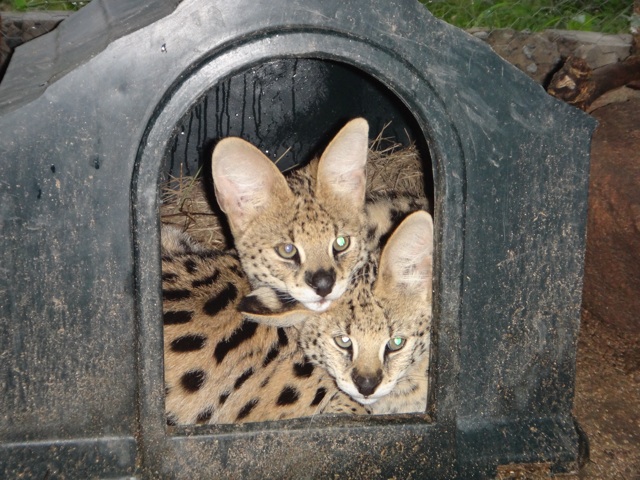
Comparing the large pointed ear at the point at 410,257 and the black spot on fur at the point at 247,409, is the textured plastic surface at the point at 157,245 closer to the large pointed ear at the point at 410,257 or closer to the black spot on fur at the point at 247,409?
the large pointed ear at the point at 410,257

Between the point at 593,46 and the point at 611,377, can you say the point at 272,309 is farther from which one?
the point at 593,46

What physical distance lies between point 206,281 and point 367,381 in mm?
664

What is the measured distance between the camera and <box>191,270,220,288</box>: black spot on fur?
2604 mm

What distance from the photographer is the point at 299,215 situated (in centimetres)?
273

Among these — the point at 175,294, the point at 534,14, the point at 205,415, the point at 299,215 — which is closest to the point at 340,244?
the point at 299,215

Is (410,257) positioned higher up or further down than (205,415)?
higher up

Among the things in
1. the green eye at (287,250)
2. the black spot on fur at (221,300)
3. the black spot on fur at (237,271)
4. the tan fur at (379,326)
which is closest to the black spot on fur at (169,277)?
the black spot on fur at (221,300)

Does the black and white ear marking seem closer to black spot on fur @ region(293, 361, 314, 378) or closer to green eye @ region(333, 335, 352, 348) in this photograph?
green eye @ region(333, 335, 352, 348)

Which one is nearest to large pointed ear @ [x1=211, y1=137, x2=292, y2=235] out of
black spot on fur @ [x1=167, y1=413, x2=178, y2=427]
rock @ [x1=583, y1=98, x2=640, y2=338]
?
black spot on fur @ [x1=167, y1=413, x2=178, y2=427]

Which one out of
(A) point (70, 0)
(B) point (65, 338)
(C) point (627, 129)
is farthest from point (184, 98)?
(A) point (70, 0)

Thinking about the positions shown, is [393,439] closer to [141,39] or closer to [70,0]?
[141,39]

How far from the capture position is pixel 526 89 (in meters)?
2.26

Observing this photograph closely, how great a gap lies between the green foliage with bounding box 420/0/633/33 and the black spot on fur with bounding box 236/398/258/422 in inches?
108

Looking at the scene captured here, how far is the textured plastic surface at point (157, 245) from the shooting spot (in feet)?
6.73
